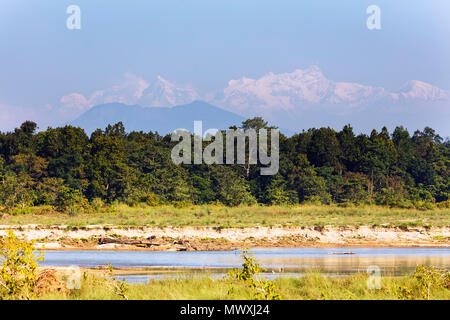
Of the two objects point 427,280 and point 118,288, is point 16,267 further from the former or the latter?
point 427,280

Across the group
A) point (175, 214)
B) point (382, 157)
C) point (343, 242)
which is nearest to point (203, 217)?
point (175, 214)

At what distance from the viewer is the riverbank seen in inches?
1411

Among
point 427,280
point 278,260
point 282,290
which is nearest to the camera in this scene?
point 427,280

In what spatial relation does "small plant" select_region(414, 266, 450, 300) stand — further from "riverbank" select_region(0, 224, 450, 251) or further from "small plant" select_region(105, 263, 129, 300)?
"riverbank" select_region(0, 224, 450, 251)

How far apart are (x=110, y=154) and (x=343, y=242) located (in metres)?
29.9

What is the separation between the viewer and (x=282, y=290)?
1700 centimetres

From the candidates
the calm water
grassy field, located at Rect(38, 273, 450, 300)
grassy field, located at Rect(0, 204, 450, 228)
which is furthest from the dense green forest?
grassy field, located at Rect(38, 273, 450, 300)

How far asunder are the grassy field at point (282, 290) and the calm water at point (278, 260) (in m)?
3.02

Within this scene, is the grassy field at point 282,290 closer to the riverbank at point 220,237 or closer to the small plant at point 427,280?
the small plant at point 427,280

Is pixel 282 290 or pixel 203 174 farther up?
pixel 203 174

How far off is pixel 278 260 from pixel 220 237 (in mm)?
10862

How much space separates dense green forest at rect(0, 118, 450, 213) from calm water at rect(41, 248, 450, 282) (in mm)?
20698

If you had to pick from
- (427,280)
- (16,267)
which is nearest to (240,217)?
(427,280)
